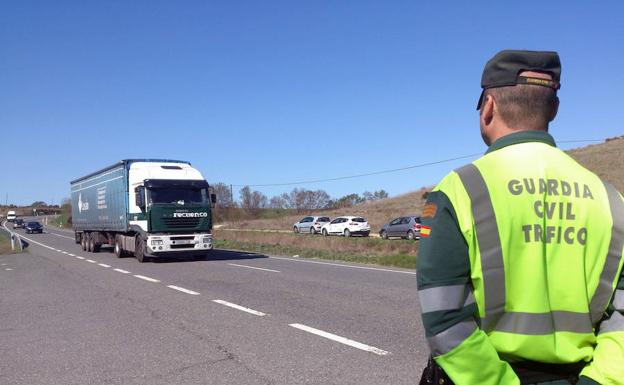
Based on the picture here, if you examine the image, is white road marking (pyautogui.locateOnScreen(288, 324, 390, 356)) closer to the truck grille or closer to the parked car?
the truck grille

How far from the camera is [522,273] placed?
1796 millimetres

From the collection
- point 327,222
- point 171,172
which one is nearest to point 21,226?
point 327,222

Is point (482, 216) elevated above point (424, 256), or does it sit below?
above

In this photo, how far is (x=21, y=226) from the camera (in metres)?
92.6

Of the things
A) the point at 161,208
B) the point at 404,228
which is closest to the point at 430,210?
the point at 161,208

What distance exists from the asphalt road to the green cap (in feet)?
12.4

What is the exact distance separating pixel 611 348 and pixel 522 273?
1.27 feet

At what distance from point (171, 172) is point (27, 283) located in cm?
708

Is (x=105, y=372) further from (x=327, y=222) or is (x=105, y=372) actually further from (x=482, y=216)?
(x=327, y=222)

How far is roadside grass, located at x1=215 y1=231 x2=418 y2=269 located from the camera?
20484 mm

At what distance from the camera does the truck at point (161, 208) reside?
19.5 m

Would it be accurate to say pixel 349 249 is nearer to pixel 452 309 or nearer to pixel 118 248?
pixel 118 248

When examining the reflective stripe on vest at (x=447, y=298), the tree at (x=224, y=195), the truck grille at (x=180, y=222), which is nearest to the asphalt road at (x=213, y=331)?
the reflective stripe on vest at (x=447, y=298)

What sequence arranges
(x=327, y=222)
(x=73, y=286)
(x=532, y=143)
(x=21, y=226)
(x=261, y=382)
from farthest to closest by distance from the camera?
(x=21, y=226) < (x=327, y=222) < (x=73, y=286) < (x=261, y=382) < (x=532, y=143)
